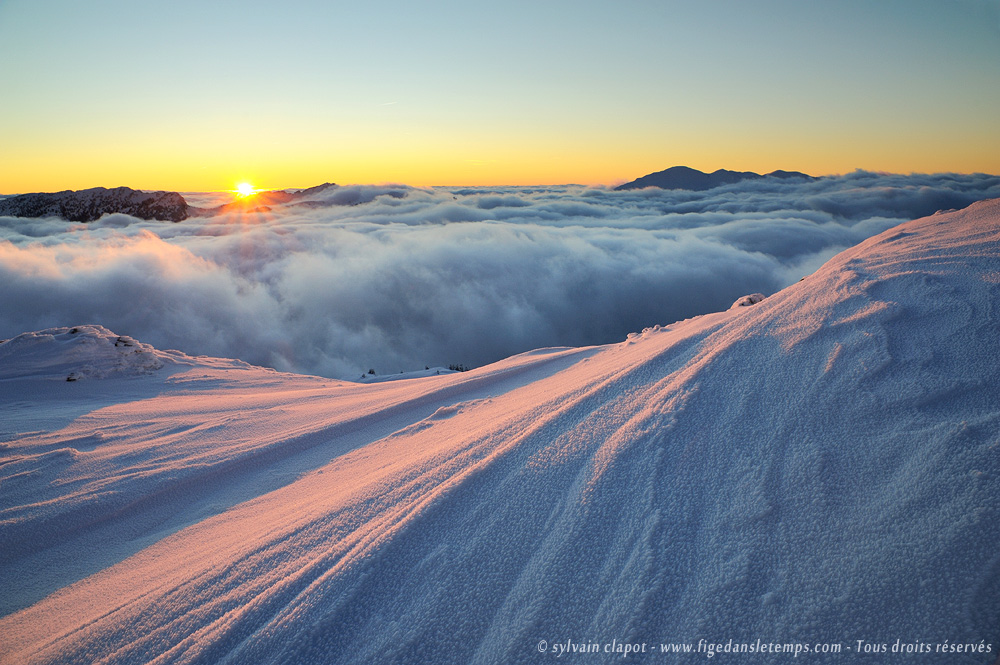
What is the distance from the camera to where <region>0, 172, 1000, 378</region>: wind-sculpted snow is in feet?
124

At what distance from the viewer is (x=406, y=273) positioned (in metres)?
71.6

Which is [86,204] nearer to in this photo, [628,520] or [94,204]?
[94,204]

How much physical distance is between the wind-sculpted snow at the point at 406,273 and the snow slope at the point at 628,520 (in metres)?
35.9

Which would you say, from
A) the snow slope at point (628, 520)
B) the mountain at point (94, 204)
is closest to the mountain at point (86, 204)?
the mountain at point (94, 204)

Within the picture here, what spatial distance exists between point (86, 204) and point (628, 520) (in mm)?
77388

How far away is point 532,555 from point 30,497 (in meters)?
4.02

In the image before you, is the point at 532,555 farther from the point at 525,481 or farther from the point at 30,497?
the point at 30,497

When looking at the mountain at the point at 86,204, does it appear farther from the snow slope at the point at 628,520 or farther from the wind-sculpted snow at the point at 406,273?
the snow slope at the point at 628,520

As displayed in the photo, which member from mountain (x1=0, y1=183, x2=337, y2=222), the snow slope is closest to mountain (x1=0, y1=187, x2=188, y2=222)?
mountain (x1=0, y1=183, x2=337, y2=222)

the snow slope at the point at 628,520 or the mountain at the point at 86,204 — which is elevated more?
the mountain at the point at 86,204

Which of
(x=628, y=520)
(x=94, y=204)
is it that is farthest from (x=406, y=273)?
(x=628, y=520)

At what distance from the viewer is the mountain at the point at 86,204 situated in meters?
55.8

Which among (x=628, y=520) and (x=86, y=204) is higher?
(x=86, y=204)

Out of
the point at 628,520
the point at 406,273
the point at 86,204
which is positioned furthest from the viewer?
the point at 406,273
